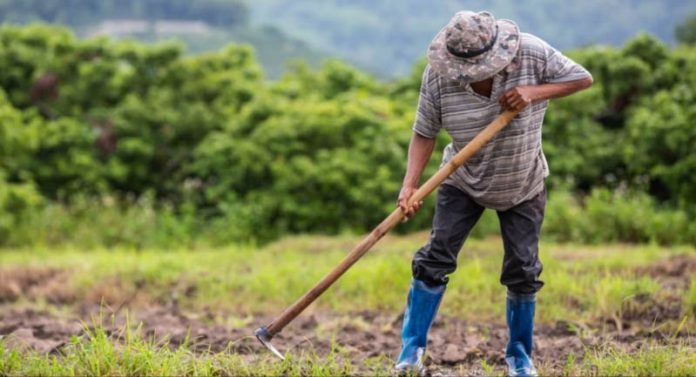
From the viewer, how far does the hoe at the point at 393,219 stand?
12.8ft

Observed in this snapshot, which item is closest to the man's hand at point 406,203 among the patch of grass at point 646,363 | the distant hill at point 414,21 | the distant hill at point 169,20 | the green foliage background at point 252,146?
the patch of grass at point 646,363

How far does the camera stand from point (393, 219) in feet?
13.6

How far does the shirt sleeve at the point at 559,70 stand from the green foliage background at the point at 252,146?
7.44 meters

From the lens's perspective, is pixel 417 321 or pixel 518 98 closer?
pixel 518 98

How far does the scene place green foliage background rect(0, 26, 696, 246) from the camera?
12195 millimetres

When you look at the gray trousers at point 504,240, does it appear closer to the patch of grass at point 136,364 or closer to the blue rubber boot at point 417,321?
the blue rubber boot at point 417,321

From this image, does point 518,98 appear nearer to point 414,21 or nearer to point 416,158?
point 416,158

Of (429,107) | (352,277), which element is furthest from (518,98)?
(352,277)

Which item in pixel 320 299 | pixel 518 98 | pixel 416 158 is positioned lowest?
pixel 320 299

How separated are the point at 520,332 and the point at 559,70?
1.24 meters

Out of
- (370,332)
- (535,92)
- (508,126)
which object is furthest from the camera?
(370,332)

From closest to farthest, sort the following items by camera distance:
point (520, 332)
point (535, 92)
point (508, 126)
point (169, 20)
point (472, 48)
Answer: point (472, 48) → point (535, 92) → point (508, 126) → point (520, 332) → point (169, 20)

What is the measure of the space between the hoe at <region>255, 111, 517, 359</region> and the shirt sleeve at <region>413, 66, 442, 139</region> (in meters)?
0.24

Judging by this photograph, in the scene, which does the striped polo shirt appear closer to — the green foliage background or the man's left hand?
the man's left hand
